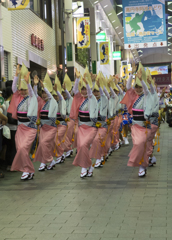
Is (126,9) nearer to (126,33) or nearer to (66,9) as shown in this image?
(126,33)

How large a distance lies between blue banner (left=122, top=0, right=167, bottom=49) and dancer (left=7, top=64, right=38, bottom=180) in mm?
12609

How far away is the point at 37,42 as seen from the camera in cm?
1642

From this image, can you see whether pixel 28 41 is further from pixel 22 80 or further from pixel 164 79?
pixel 164 79

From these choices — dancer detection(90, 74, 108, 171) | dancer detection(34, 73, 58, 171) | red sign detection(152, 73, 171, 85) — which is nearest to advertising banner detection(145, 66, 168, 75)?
red sign detection(152, 73, 171, 85)

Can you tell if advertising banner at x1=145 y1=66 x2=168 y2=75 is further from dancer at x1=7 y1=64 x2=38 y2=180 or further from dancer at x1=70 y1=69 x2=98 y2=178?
dancer at x1=7 y1=64 x2=38 y2=180

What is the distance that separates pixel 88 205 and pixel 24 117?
2.95m

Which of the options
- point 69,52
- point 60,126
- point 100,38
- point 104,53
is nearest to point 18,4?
point 60,126

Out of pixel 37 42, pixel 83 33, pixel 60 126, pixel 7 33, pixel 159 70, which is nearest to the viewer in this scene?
pixel 60 126

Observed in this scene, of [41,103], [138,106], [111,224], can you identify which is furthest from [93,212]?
[41,103]

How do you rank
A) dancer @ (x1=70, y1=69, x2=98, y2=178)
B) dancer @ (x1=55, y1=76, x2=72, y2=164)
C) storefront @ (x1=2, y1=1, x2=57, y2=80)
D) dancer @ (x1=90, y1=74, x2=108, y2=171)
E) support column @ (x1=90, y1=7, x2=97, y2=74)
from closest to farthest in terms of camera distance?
1. dancer @ (x1=70, y1=69, x2=98, y2=178)
2. dancer @ (x1=90, y1=74, x2=108, y2=171)
3. dancer @ (x1=55, y1=76, x2=72, y2=164)
4. storefront @ (x1=2, y1=1, x2=57, y2=80)
5. support column @ (x1=90, y1=7, x2=97, y2=74)

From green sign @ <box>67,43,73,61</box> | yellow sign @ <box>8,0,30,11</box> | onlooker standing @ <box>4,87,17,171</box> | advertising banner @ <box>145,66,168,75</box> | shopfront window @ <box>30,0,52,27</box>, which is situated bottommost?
onlooker standing @ <box>4,87,17,171</box>

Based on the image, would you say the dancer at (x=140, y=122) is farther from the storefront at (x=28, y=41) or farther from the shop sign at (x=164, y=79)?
the shop sign at (x=164, y=79)

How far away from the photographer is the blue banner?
19.9 metres

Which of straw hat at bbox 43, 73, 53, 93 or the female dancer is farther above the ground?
straw hat at bbox 43, 73, 53, 93
